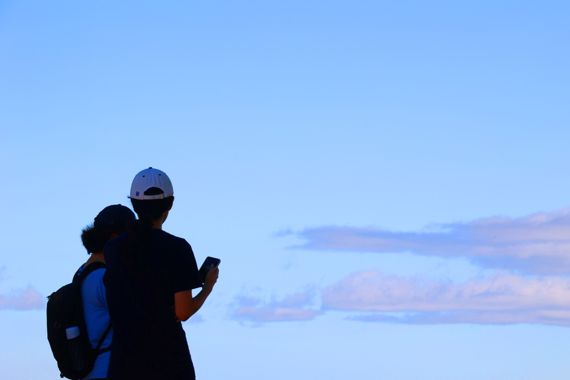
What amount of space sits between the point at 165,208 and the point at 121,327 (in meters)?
0.93

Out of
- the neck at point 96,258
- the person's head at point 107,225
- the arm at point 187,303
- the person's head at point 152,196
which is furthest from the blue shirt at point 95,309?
the arm at point 187,303

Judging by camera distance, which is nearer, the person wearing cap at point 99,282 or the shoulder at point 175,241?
the shoulder at point 175,241

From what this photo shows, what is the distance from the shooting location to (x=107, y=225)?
10898 mm

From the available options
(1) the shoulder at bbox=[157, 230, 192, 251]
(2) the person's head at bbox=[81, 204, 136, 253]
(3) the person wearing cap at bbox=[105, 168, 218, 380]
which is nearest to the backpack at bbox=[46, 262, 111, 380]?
(2) the person's head at bbox=[81, 204, 136, 253]

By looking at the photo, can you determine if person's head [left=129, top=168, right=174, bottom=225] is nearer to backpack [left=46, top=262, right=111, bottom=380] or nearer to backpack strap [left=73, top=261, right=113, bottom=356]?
backpack strap [left=73, top=261, right=113, bottom=356]

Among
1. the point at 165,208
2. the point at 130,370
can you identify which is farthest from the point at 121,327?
the point at 165,208

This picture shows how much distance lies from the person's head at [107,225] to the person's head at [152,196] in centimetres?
111

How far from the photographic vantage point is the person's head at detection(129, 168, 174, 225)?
380 inches

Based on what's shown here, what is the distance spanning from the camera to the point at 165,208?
9.69 m

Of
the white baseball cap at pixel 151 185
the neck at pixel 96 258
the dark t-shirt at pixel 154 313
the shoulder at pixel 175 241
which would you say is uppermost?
the white baseball cap at pixel 151 185

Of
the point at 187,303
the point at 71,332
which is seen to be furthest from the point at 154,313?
the point at 71,332

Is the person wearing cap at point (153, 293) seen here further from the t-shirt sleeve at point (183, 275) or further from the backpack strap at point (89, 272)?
the backpack strap at point (89, 272)

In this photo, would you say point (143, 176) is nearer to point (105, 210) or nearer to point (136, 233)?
point (136, 233)

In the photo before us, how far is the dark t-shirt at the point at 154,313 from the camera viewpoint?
373 inches
